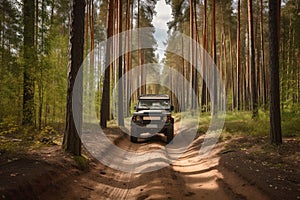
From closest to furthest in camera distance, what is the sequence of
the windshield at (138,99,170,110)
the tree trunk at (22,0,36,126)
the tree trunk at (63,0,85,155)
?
the tree trunk at (63,0,85,155) < the tree trunk at (22,0,36,126) < the windshield at (138,99,170,110)

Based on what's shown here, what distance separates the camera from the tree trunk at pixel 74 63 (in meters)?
6.76

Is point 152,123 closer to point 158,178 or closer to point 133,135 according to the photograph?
point 133,135

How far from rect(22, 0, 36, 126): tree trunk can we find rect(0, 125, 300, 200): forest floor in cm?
271

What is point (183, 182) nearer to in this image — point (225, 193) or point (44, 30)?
point (225, 193)

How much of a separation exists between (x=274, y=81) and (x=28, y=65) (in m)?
9.29

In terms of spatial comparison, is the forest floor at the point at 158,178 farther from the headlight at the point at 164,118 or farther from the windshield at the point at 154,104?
the windshield at the point at 154,104

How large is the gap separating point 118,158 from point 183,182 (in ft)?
11.3

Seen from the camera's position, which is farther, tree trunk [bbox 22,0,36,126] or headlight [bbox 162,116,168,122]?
headlight [bbox 162,116,168,122]

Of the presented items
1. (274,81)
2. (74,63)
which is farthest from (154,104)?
(74,63)

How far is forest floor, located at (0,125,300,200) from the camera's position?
4629mm

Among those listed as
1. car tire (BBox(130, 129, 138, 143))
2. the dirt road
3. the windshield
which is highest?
the windshield

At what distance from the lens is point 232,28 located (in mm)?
25938

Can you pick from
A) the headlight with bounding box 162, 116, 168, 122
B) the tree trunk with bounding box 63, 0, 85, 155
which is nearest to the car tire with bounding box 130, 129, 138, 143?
the headlight with bounding box 162, 116, 168, 122

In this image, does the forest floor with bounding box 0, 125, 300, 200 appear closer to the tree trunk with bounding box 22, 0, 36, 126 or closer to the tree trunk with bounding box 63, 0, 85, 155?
the tree trunk with bounding box 63, 0, 85, 155
